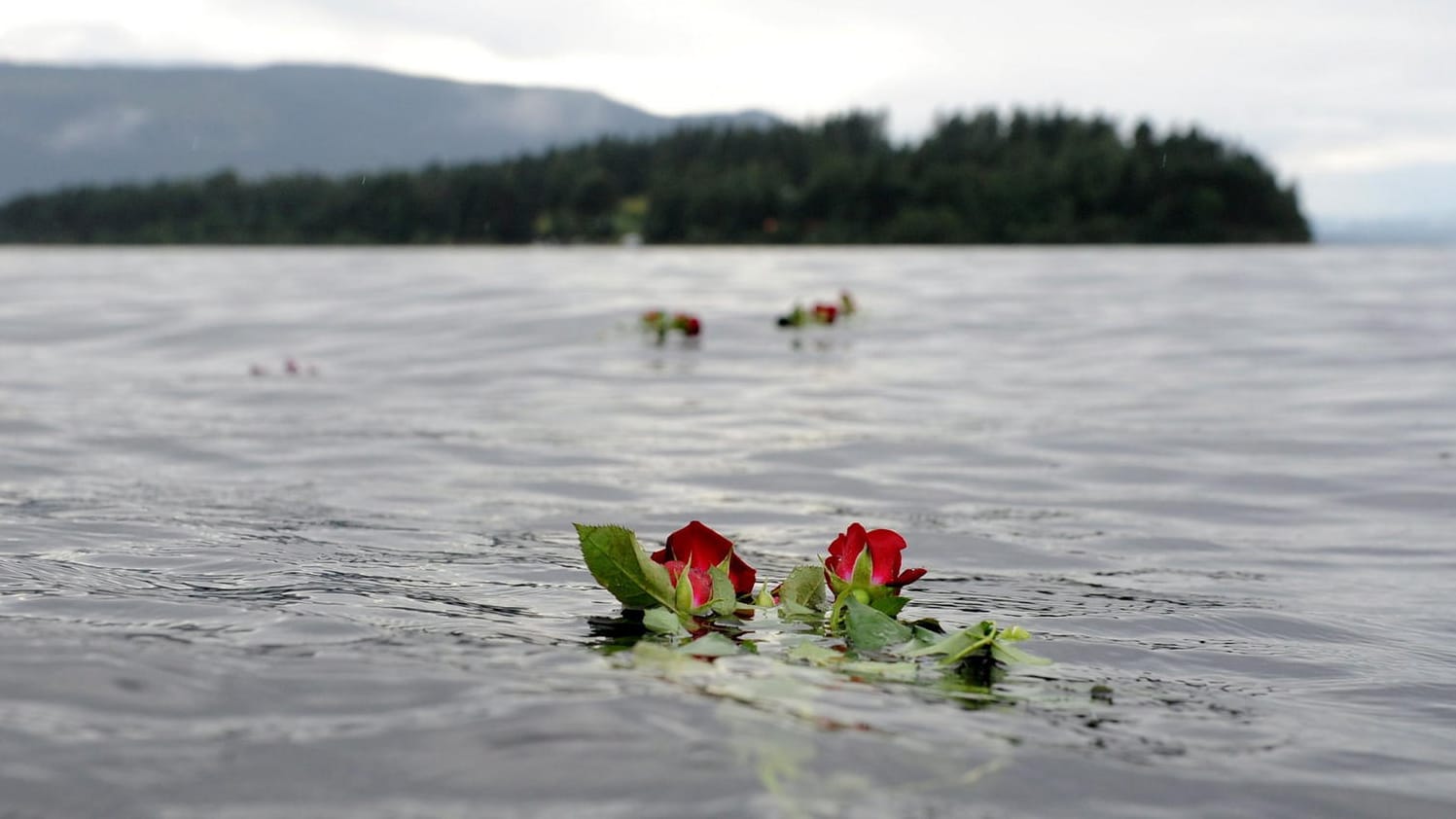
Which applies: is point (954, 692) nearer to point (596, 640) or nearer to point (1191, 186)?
point (596, 640)

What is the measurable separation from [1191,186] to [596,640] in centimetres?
9390

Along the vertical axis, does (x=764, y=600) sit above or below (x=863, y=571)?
below

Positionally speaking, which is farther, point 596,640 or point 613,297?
point 613,297

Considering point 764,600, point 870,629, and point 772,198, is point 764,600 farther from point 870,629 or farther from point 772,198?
point 772,198

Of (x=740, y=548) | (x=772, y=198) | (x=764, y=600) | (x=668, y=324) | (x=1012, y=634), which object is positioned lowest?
(x=740, y=548)

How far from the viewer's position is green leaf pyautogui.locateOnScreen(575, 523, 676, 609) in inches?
119

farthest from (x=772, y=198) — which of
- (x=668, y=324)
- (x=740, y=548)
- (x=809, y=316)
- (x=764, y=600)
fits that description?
(x=764, y=600)

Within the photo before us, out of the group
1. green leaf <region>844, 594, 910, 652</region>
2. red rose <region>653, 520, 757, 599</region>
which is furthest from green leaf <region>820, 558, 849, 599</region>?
red rose <region>653, 520, 757, 599</region>

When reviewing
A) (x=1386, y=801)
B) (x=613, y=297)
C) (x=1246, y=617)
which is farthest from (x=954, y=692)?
(x=613, y=297)

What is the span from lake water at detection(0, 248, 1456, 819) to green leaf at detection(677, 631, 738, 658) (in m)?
0.12

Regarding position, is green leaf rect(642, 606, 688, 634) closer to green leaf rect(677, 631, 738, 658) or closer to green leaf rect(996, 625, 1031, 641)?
green leaf rect(677, 631, 738, 658)

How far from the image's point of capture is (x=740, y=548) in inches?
182

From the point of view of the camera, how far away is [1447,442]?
745 centimetres

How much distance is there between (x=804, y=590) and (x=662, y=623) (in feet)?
1.41
